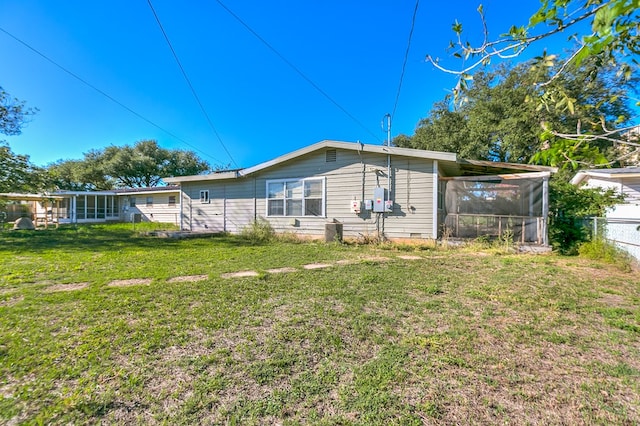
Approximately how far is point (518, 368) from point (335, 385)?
1425mm

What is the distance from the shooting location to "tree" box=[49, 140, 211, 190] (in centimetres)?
2648

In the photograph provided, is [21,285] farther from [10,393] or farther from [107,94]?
[107,94]

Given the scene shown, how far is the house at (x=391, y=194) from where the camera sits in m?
7.75

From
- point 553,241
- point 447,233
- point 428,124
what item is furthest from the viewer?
point 428,124

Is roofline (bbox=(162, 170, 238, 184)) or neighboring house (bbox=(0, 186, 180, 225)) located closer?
roofline (bbox=(162, 170, 238, 184))

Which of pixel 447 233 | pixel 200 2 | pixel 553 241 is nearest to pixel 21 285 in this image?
pixel 200 2

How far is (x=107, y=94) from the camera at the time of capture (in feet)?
38.4

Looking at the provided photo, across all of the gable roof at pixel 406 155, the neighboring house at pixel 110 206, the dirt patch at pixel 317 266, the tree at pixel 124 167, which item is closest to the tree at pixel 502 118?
the gable roof at pixel 406 155

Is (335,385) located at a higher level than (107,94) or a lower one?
lower

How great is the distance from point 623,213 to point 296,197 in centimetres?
921

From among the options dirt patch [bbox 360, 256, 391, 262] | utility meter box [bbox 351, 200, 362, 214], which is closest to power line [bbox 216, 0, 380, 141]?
utility meter box [bbox 351, 200, 362, 214]

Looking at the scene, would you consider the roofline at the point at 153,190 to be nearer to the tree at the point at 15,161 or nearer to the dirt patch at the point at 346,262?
the tree at the point at 15,161

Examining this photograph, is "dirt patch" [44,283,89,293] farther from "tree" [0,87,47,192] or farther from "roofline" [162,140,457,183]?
"tree" [0,87,47,192]

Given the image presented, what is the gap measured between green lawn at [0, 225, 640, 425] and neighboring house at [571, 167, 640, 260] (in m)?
1.77
